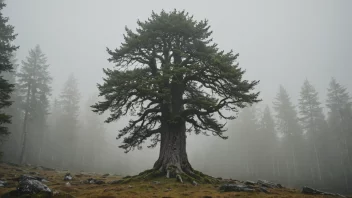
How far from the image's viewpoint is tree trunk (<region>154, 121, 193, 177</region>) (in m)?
14.9

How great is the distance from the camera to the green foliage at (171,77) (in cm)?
1345

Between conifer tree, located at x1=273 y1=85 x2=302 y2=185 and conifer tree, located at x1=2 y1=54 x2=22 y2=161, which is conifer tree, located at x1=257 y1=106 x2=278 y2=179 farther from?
conifer tree, located at x1=2 y1=54 x2=22 y2=161

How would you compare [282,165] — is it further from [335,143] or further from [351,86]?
[351,86]


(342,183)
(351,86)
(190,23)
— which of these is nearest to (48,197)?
(190,23)

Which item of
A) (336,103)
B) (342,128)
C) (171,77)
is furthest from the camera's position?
(336,103)

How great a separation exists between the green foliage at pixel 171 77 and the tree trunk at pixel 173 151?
594mm

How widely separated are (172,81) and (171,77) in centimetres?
75

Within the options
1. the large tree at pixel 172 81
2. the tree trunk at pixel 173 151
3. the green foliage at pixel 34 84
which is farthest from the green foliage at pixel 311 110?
the green foliage at pixel 34 84

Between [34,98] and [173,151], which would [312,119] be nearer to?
[173,151]

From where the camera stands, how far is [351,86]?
630 ft

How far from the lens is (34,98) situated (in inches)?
1433

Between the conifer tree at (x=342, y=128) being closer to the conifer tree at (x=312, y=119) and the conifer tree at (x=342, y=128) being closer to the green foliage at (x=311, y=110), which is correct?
the conifer tree at (x=312, y=119)

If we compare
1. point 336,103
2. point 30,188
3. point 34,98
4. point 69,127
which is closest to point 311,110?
point 336,103

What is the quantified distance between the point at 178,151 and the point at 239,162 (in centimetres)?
4355
